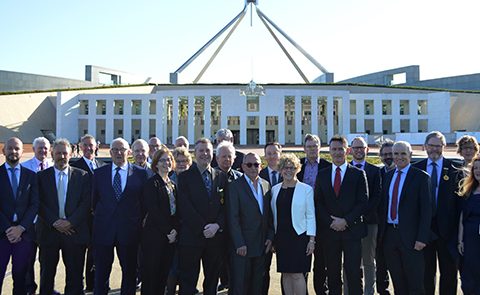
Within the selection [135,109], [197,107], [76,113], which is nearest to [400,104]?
[197,107]

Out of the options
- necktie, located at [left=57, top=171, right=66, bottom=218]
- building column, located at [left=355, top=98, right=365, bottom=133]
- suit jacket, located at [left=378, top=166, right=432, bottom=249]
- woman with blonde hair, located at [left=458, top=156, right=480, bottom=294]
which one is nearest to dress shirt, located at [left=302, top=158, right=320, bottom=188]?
suit jacket, located at [left=378, top=166, right=432, bottom=249]

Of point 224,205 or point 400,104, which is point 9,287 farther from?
point 400,104

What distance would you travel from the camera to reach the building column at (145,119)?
38.5 meters

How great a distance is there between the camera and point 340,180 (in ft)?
12.7

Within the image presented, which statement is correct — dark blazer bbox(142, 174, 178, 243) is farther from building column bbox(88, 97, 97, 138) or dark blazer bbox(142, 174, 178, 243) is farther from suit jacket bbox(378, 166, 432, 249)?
building column bbox(88, 97, 97, 138)

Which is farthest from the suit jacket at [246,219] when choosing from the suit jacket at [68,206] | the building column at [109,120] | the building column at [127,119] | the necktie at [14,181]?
the building column at [109,120]

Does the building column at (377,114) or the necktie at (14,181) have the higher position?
the building column at (377,114)

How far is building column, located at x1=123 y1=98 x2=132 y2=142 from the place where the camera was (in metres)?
38.4

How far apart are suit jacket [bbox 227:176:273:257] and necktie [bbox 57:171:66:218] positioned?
5.86 feet

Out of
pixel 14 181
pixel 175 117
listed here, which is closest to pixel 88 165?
pixel 14 181

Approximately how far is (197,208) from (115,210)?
885 millimetres

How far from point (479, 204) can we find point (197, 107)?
42.1 meters

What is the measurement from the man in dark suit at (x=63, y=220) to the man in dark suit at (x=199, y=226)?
1115 millimetres

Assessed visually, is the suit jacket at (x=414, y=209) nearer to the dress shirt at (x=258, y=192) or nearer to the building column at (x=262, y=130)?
the dress shirt at (x=258, y=192)
